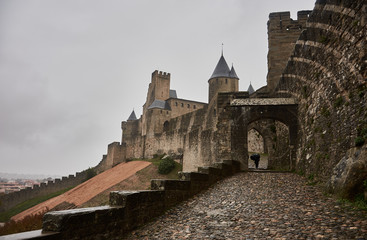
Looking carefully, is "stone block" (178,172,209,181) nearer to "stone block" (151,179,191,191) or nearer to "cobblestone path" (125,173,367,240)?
"stone block" (151,179,191,191)

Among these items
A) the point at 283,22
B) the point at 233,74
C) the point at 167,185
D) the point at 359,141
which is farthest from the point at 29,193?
the point at 359,141

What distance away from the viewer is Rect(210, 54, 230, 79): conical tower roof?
46.1m

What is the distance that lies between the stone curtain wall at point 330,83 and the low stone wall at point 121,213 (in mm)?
3686

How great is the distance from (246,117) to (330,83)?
4.68 metres

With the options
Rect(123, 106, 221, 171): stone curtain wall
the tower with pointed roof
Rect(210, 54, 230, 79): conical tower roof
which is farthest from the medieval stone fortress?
Rect(210, 54, 230, 79): conical tower roof

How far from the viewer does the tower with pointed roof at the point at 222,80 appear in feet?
148

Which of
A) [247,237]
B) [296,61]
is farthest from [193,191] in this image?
[296,61]

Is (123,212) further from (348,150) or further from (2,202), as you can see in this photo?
(2,202)

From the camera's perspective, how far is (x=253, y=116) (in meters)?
12.2

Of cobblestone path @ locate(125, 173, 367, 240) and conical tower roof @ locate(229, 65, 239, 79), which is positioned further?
conical tower roof @ locate(229, 65, 239, 79)

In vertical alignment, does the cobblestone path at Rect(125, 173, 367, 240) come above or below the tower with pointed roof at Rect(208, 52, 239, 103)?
below

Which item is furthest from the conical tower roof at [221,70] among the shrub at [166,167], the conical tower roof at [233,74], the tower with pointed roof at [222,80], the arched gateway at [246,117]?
the arched gateway at [246,117]

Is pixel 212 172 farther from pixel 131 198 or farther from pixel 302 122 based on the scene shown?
pixel 302 122

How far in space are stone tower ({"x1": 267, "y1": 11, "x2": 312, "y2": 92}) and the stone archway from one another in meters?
6.98
